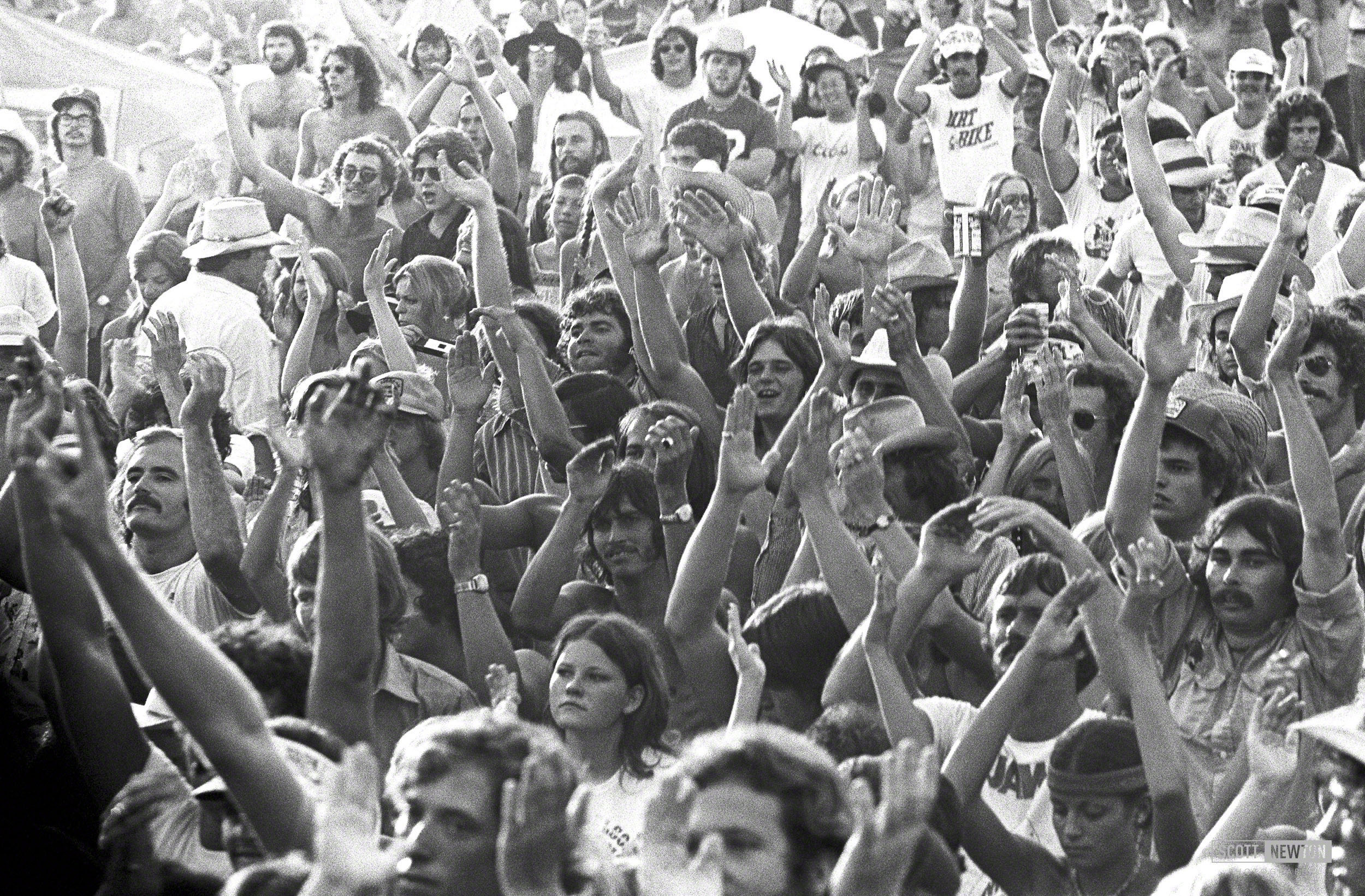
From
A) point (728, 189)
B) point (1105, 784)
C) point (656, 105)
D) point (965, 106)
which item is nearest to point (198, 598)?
point (1105, 784)

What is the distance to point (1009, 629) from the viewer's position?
4.85 meters

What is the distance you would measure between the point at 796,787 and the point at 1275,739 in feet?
3.48

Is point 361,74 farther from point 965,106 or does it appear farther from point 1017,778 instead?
point 1017,778

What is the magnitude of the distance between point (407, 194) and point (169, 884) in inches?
233

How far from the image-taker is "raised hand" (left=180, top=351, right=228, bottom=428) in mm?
5656

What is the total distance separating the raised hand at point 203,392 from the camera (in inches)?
223

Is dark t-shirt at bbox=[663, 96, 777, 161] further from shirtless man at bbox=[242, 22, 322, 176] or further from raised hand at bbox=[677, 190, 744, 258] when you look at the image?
raised hand at bbox=[677, 190, 744, 258]

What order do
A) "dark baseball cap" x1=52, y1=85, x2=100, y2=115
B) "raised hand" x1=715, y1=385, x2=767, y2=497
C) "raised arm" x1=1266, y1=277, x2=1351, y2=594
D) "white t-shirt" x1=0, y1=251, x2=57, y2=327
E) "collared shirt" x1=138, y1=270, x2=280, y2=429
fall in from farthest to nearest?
"dark baseball cap" x1=52, y1=85, x2=100, y2=115
"white t-shirt" x1=0, y1=251, x2=57, y2=327
"collared shirt" x1=138, y1=270, x2=280, y2=429
"raised hand" x1=715, y1=385, x2=767, y2=497
"raised arm" x1=1266, y1=277, x2=1351, y2=594

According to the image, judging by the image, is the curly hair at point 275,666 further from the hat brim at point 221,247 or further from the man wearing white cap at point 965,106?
the man wearing white cap at point 965,106

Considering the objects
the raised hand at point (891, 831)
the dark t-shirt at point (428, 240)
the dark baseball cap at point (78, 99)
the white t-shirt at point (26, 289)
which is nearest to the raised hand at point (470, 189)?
the dark t-shirt at point (428, 240)

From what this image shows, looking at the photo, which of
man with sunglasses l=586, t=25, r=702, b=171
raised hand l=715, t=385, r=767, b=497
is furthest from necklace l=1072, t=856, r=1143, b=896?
man with sunglasses l=586, t=25, r=702, b=171

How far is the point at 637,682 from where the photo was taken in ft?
15.4

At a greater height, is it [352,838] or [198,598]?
[352,838]

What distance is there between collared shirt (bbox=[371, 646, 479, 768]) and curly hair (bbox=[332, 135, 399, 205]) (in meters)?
4.10
